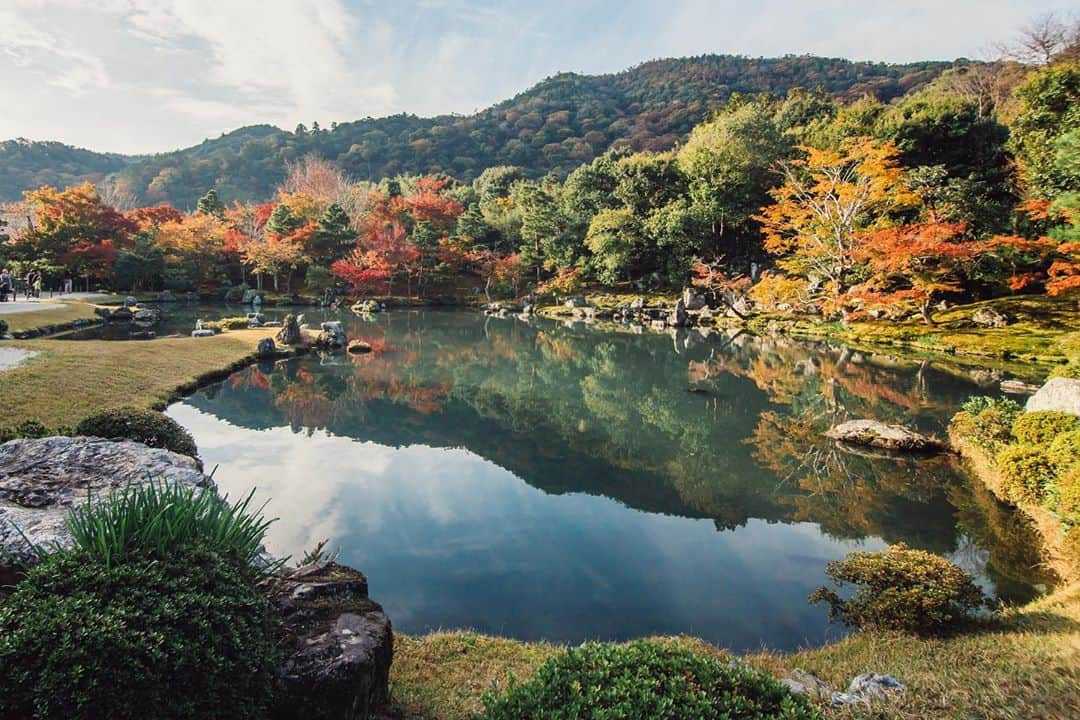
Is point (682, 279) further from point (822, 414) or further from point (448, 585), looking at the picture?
point (448, 585)

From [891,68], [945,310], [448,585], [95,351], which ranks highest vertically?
[891,68]

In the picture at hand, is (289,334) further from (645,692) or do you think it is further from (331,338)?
(645,692)

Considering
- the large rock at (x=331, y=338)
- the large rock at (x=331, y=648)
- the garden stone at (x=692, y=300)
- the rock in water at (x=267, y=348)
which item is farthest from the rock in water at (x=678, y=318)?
the large rock at (x=331, y=648)

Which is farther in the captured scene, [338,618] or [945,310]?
[945,310]

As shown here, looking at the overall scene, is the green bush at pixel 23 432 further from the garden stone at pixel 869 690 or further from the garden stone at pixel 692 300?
the garden stone at pixel 692 300

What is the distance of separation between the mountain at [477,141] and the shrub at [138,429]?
A: 71713mm

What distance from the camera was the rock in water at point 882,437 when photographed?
1018 centimetres

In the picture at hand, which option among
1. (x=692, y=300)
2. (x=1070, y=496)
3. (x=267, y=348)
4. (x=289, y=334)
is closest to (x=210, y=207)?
(x=289, y=334)

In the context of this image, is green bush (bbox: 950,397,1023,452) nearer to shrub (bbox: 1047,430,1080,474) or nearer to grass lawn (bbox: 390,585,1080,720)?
shrub (bbox: 1047,430,1080,474)

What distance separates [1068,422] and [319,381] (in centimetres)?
1657

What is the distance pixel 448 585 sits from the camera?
6.13 meters

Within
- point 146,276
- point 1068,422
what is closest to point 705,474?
point 1068,422

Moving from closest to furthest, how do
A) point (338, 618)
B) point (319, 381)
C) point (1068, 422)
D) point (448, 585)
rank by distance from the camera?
point (338, 618), point (448, 585), point (1068, 422), point (319, 381)

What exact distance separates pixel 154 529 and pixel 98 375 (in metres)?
11.7
